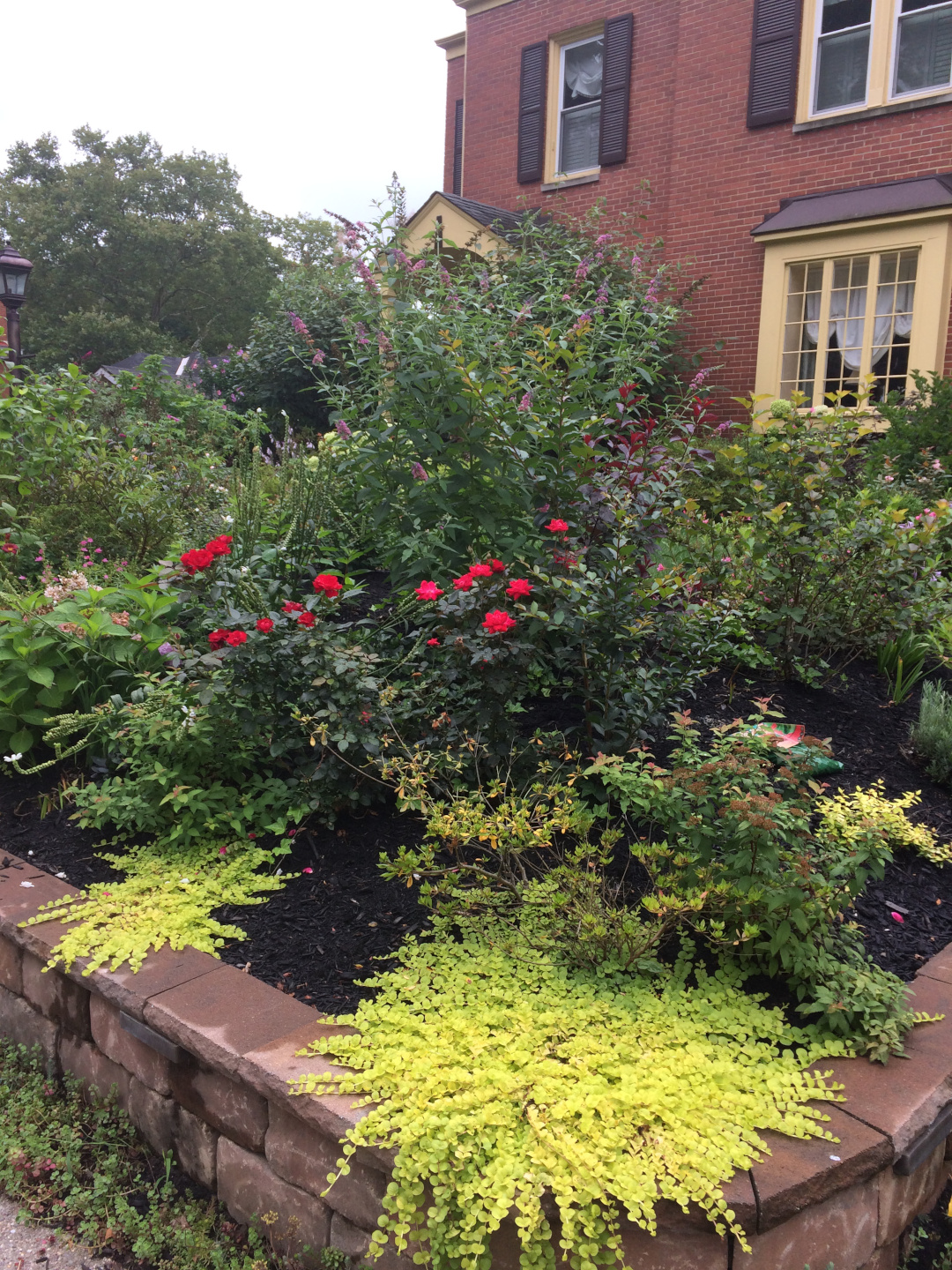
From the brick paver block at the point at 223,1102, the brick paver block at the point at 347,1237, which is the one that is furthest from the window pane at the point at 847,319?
the brick paver block at the point at 347,1237

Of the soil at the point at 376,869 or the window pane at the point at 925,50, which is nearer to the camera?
the soil at the point at 376,869

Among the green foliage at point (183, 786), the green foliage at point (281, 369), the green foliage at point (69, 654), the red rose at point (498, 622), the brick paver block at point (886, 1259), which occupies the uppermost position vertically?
the green foliage at point (281, 369)

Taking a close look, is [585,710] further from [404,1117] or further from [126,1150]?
[126,1150]

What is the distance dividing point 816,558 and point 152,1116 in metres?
3.34

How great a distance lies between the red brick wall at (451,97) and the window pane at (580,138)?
2.52m

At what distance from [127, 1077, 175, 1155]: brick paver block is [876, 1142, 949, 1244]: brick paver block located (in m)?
1.65

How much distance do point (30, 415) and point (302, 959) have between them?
4.17 metres

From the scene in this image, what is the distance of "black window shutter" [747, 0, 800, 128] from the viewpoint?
10.1 m

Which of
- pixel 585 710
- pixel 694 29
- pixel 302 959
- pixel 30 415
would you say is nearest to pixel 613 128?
pixel 694 29

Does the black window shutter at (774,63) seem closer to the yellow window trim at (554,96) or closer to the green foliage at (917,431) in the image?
the yellow window trim at (554,96)

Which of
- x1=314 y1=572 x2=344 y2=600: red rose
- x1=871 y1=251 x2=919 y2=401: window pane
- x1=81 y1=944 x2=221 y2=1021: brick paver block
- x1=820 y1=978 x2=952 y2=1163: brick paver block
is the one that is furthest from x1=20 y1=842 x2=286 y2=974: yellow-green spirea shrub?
x1=871 y1=251 x2=919 y2=401: window pane

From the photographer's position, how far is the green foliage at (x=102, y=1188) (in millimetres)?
2076

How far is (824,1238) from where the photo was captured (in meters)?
1.82

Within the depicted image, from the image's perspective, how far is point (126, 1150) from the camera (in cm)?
240
